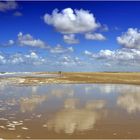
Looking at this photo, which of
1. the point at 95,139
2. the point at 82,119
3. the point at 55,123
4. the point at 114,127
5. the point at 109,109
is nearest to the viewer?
the point at 95,139

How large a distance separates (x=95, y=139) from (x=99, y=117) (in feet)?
13.2

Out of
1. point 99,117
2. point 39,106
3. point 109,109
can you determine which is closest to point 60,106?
point 39,106

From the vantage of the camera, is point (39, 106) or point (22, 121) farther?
point (39, 106)

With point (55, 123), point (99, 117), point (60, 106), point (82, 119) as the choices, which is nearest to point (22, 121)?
point (55, 123)

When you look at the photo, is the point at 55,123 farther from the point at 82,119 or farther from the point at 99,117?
the point at 99,117

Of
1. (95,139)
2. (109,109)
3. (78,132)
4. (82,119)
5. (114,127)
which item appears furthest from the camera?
(109,109)

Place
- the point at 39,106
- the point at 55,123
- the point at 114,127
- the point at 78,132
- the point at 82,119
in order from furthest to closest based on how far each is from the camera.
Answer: the point at 39,106, the point at 82,119, the point at 55,123, the point at 114,127, the point at 78,132

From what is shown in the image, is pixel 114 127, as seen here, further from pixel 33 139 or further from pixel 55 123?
pixel 33 139

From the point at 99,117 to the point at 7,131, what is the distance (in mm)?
4722

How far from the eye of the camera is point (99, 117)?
14.2 metres

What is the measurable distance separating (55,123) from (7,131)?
229 centimetres

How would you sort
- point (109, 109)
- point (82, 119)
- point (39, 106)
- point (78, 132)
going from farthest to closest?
1. point (39, 106)
2. point (109, 109)
3. point (82, 119)
4. point (78, 132)

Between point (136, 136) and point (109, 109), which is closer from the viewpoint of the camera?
point (136, 136)

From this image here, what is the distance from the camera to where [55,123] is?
12.8 m
